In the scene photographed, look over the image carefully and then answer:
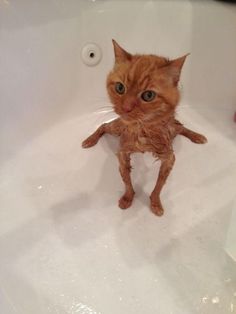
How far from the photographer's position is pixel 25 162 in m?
1.18

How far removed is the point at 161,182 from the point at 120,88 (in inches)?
12.7

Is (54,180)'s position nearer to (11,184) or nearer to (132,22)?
(11,184)

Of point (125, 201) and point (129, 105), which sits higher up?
point (129, 105)

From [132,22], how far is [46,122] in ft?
1.40

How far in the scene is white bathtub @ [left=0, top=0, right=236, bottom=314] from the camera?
0.93 m

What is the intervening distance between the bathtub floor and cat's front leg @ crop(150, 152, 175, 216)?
3 cm

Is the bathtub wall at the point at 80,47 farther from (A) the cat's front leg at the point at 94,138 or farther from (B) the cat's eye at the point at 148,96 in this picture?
(B) the cat's eye at the point at 148,96

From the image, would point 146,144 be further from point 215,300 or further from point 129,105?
point 215,300

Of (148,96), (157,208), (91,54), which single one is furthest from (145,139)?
(91,54)

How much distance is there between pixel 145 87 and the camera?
702 millimetres

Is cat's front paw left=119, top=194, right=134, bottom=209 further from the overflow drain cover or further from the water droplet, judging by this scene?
the overflow drain cover

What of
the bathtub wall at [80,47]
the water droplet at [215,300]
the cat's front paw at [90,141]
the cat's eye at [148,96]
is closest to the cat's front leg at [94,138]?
the cat's front paw at [90,141]

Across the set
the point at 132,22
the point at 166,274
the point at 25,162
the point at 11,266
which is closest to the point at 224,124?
A: the point at 132,22

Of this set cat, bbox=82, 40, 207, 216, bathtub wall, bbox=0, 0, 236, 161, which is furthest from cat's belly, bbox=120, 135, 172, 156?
bathtub wall, bbox=0, 0, 236, 161
